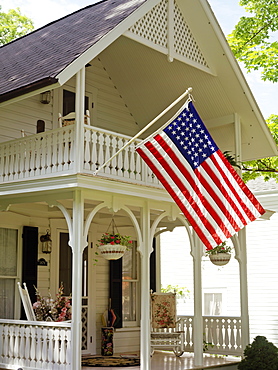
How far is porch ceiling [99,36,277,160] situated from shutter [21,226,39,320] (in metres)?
3.79

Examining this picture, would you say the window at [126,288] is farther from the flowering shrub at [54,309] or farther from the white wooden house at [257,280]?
the white wooden house at [257,280]

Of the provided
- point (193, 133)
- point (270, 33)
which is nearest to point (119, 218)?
point (193, 133)

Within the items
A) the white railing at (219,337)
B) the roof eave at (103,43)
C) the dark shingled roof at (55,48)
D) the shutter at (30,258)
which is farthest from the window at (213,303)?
the roof eave at (103,43)

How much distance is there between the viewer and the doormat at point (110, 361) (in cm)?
1135

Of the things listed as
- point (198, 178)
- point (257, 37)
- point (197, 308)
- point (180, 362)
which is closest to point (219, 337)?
point (180, 362)

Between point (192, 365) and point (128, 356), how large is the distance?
1.85 meters

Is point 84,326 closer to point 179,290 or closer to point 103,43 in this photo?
point 103,43

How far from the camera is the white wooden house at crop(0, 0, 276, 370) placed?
9.68 metres

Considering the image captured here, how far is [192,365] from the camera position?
1166 centimetres

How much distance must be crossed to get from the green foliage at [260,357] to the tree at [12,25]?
53.1ft

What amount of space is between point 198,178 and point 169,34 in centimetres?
383

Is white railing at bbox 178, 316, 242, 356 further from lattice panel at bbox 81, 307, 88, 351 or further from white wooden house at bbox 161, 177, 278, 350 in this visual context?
white wooden house at bbox 161, 177, 278, 350

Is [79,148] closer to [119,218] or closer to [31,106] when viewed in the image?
[31,106]

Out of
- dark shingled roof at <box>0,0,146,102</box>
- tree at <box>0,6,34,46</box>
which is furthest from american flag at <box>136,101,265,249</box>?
tree at <box>0,6,34,46</box>
